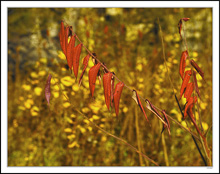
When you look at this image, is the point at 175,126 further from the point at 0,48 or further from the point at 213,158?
the point at 0,48

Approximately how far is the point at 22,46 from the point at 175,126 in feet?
6.88

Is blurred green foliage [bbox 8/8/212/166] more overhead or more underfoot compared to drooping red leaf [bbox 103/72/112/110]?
more underfoot

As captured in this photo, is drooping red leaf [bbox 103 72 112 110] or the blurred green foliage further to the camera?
the blurred green foliage

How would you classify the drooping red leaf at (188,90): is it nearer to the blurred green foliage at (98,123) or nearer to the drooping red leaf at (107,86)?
the drooping red leaf at (107,86)

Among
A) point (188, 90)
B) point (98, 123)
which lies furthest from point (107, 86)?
point (98, 123)

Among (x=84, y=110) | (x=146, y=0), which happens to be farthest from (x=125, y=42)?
(x=84, y=110)

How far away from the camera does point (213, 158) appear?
114cm

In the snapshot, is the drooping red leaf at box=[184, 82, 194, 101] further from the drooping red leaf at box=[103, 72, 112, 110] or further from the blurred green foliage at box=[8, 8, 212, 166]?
the blurred green foliage at box=[8, 8, 212, 166]

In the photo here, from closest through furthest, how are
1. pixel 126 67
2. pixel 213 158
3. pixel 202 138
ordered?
pixel 202 138 < pixel 213 158 < pixel 126 67

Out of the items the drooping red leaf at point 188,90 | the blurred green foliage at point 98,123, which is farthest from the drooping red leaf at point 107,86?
the blurred green foliage at point 98,123

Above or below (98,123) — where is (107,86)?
above

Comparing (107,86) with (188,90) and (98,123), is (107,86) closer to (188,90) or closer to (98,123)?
(188,90)

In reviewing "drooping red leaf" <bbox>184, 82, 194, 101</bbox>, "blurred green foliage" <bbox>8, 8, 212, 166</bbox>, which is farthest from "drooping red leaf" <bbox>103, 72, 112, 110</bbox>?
"blurred green foliage" <bbox>8, 8, 212, 166</bbox>

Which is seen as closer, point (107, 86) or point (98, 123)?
point (107, 86)
